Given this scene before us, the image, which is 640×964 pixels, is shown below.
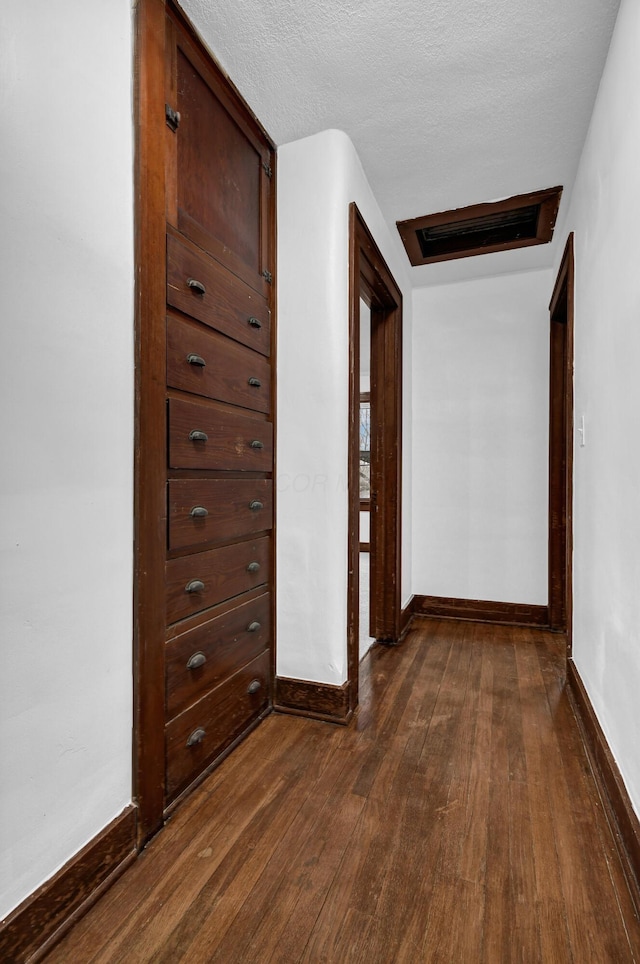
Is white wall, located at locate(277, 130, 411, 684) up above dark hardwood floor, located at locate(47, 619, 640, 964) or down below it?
above

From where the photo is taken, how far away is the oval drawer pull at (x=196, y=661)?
1.55m

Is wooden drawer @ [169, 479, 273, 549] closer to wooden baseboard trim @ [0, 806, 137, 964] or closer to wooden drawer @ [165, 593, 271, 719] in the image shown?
wooden drawer @ [165, 593, 271, 719]

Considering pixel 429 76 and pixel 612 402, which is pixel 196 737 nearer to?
pixel 612 402

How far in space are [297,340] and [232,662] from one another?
4.43 feet

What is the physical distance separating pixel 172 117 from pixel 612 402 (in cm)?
167

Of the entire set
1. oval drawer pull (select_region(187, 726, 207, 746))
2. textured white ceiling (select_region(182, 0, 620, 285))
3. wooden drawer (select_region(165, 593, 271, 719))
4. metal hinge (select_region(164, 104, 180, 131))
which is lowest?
oval drawer pull (select_region(187, 726, 207, 746))

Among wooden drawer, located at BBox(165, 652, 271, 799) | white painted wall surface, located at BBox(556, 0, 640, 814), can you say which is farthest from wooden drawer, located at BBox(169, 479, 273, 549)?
white painted wall surface, located at BBox(556, 0, 640, 814)

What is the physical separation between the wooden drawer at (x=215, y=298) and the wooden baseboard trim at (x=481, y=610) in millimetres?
2359

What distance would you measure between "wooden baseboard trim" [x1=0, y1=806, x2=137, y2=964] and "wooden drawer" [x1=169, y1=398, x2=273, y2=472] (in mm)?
979

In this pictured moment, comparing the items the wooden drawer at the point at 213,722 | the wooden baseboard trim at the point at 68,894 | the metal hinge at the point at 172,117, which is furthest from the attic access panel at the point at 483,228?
the wooden baseboard trim at the point at 68,894

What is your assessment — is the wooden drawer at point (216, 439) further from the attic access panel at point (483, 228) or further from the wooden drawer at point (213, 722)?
the attic access panel at point (483, 228)

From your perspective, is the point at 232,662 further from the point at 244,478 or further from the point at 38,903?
the point at 38,903

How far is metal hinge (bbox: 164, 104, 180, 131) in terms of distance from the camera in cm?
144

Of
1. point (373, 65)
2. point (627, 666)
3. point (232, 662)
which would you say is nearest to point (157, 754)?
point (232, 662)
